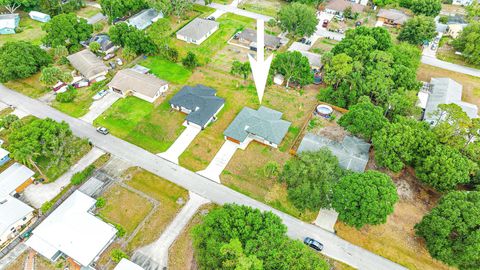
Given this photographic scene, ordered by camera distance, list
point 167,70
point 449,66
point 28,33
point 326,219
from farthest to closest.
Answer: point 28,33 < point 449,66 < point 167,70 < point 326,219

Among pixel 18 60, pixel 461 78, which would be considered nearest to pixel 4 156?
pixel 18 60

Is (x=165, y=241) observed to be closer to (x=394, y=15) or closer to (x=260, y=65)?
(x=260, y=65)

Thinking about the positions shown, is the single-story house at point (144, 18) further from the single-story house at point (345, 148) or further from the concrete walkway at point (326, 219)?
the concrete walkway at point (326, 219)

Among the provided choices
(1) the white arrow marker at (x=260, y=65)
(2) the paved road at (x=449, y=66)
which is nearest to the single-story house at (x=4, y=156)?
(1) the white arrow marker at (x=260, y=65)

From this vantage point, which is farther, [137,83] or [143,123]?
[137,83]

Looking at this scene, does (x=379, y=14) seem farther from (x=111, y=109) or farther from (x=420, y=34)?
(x=111, y=109)
